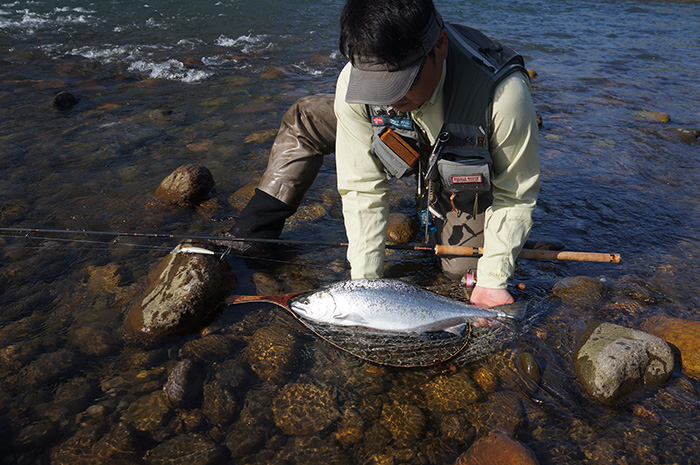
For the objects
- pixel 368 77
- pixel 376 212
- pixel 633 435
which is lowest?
pixel 633 435

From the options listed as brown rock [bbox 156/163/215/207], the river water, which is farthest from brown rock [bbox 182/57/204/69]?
brown rock [bbox 156/163/215/207]

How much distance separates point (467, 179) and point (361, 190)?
75 cm

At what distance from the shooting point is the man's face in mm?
2865

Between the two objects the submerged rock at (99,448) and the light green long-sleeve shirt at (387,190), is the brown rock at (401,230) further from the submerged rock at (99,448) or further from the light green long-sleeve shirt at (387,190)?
the submerged rock at (99,448)

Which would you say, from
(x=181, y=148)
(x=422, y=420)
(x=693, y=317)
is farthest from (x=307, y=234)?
(x=693, y=317)

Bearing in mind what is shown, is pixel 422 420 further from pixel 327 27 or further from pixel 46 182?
pixel 327 27

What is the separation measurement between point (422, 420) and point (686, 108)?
915cm

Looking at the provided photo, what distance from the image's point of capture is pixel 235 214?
5395mm

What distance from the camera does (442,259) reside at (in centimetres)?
448

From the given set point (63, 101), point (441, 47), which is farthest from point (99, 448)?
point (63, 101)

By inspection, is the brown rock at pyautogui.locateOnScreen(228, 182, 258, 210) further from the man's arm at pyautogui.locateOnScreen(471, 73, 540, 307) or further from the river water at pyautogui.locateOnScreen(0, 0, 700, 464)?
the man's arm at pyautogui.locateOnScreen(471, 73, 540, 307)

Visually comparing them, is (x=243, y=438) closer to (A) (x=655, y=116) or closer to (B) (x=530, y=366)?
(B) (x=530, y=366)

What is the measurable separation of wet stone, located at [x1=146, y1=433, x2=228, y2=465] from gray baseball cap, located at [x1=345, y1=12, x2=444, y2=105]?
2.22 meters

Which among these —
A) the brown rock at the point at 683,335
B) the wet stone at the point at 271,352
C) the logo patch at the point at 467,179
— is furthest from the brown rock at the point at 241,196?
the brown rock at the point at 683,335
